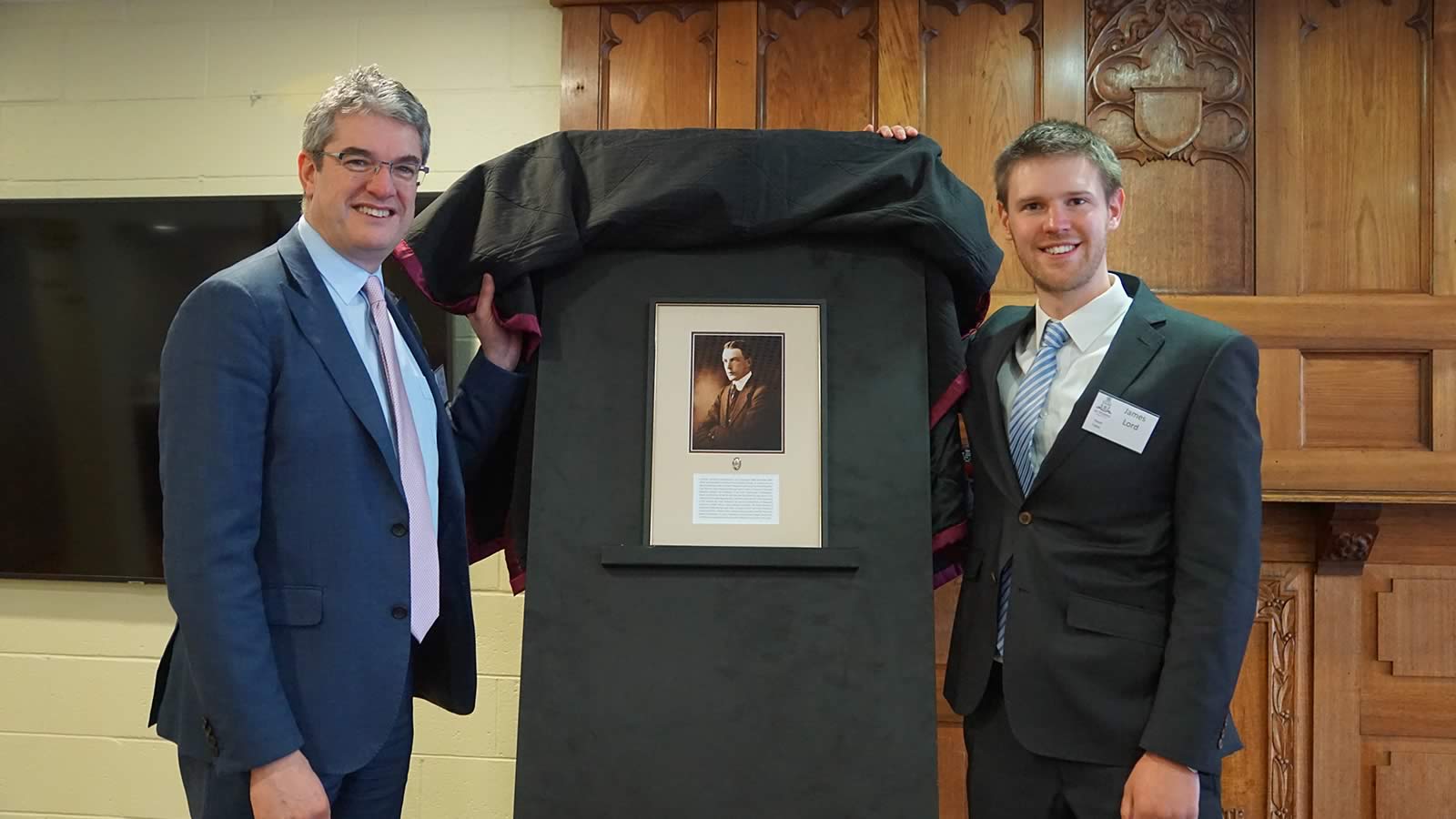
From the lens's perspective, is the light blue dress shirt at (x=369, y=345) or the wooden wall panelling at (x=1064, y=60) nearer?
the light blue dress shirt at (x=369, y=345)

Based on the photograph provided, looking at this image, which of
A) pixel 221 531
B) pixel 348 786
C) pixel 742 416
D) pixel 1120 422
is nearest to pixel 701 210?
pixel 742 416

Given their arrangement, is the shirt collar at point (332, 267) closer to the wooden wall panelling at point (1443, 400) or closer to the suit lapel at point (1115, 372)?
the suit lapel at point (1115, 372)

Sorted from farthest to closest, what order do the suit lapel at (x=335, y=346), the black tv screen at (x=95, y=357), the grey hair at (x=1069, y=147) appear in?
the black tv screen at (x=95, y=357) → the grey hair at (x=1069, y=147) → the suit lapel at (x=335, y=346)

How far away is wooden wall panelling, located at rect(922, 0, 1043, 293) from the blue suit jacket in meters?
1.67

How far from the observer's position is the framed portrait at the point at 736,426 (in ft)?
5.00

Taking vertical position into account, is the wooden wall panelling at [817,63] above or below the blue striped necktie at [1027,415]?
above

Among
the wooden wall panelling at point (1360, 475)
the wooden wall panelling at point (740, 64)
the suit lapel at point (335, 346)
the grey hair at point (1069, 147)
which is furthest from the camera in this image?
the wooden wall panelling at point (740, 64)

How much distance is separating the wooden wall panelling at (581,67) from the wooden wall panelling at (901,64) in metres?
0.74

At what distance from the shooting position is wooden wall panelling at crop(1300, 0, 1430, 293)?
8.02 ft

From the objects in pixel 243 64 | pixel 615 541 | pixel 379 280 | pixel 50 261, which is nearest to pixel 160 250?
pixel 50 261

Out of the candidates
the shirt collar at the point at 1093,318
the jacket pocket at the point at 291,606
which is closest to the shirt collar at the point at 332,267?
the jacket pocket at the point at 291,606

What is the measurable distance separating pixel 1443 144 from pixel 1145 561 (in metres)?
1.69

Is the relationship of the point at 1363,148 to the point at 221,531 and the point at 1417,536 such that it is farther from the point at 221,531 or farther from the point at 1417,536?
the point at 221,531

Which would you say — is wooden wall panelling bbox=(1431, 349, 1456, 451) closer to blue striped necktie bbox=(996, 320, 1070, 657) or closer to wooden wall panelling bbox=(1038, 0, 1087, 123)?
wooden wall panelling bbox=(1038, 0, 1087, 123)
